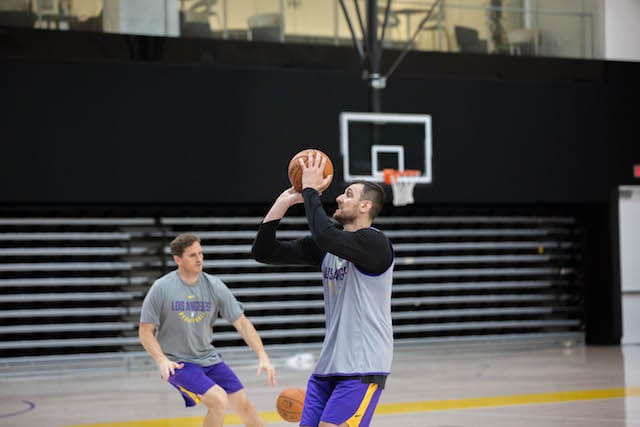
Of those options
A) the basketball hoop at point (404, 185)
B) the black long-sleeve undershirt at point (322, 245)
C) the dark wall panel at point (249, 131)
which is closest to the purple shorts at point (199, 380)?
the black long-sleeve undershirt at point (322, 245)

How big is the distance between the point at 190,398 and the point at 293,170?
2.65 meters

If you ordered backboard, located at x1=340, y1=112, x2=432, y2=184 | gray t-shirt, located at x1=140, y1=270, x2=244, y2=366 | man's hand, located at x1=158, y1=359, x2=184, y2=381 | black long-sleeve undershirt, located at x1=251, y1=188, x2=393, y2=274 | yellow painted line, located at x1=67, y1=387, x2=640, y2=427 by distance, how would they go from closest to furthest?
black long-sleeve undershirt, located at x1=251, y1=188, x2=393, y2=274 < man's hand, located at x1=158, y1=359, x2=184, y2=381 < gray t-shirt, located at x1=140, y1=270, x2=244, y2=366 < yellow painted line, located at x1=67, y1=387, x2=640, y2=427 < backboard, located at x1=340, y1=112, x2=432, y2=184

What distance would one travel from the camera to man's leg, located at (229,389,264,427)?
7.49 metres

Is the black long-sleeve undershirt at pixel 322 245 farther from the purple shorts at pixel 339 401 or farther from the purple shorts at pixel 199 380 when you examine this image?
the purple shorts at pixel 199 380

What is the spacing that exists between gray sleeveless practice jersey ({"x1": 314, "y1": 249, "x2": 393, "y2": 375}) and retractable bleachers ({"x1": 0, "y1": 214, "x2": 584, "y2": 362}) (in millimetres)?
11013

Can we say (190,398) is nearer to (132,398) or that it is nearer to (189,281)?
(189,281)

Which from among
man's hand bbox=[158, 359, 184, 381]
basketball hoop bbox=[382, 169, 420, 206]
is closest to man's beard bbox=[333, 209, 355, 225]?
man's hand bbox=[158, 359, 184, 381]

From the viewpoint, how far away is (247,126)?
16.2 meters

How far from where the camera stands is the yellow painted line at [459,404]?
10.1 meters

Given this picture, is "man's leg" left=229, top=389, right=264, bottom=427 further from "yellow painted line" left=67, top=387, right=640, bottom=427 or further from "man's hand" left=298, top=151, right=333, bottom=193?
"man's hand" left=298, top=151, right=333, bottom=193

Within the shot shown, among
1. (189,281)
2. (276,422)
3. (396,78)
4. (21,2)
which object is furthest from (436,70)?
(189,281)

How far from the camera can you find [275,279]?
679 inches

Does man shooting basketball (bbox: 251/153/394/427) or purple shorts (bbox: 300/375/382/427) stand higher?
man shooting basketball (bbox: 251/153/394/427)

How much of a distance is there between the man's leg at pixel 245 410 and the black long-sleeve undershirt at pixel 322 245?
2106 mm
